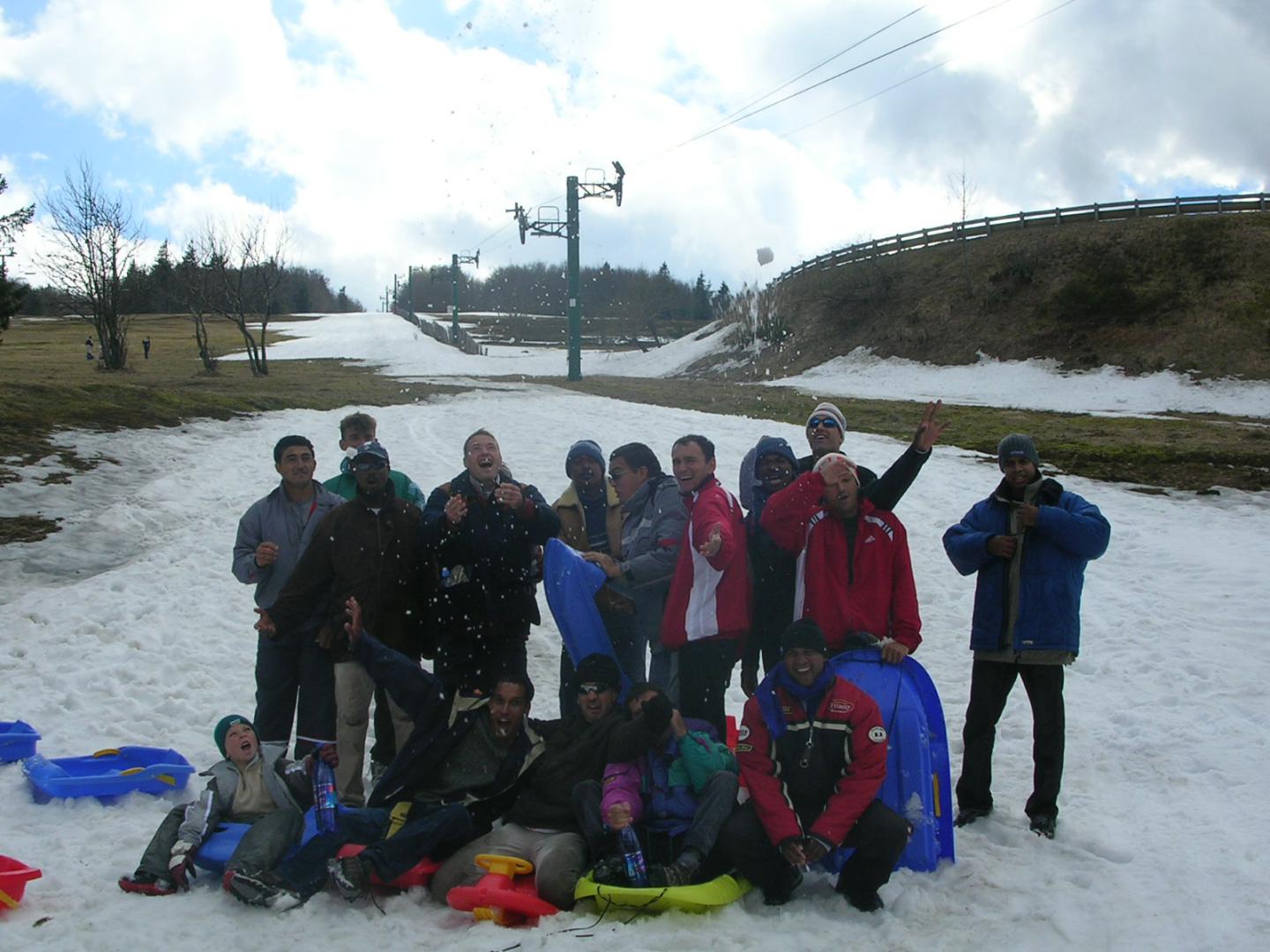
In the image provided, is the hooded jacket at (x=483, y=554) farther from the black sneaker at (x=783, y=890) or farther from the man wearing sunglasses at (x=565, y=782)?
the black sneaker at (x=783, y=890)

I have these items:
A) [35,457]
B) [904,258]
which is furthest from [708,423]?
[904,258]

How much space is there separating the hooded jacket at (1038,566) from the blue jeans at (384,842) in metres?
2.77

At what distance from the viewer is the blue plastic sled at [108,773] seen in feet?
16.9

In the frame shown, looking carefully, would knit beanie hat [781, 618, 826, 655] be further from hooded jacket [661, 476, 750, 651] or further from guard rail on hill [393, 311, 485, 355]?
guard rail on hill [393, 311, 485, 355]

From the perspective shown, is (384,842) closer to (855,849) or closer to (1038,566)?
(855,849)

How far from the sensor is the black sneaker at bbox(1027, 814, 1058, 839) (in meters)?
4.82

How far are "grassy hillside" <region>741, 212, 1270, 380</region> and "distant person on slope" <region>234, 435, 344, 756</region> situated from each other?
28886 millimetres

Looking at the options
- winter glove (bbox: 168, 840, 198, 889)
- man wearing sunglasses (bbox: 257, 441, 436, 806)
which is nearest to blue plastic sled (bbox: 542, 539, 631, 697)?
man wearing sunglasses (bbox: 257, 441, 436, 806)

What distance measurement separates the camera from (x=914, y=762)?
4492 mm

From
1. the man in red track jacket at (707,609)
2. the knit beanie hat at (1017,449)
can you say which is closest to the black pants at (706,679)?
the man in red track jacket at (707,609)

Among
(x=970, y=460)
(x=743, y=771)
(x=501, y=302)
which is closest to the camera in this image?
(x=743, y=771)

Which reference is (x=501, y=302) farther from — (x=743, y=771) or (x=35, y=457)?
(x=743, y=771)

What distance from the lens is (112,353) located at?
3381cm

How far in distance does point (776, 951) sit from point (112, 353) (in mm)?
35883
